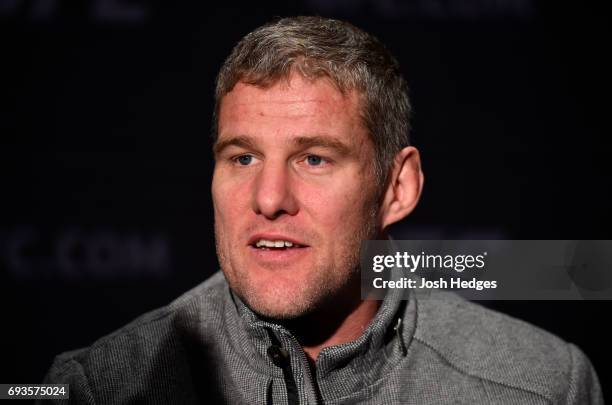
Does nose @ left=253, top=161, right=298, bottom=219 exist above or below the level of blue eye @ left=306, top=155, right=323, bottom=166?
below

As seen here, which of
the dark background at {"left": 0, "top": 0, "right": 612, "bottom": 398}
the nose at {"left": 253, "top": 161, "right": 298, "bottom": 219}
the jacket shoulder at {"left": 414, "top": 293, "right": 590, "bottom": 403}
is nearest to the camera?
the nose at {"left": 253, "top": 161, "right": 298, "bottom": 219}

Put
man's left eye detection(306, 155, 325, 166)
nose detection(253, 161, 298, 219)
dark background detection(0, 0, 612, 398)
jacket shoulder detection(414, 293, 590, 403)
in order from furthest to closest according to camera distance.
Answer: dark background detection(0, 0, 612, 398) → jacket shoulder detection(414, 293, 590, 403) → man's left eye detection(306, 155, 325, 166) → nose detection(253, 161, 298, 219)

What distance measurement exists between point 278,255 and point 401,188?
1.78ft

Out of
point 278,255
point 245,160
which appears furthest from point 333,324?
point 245,160

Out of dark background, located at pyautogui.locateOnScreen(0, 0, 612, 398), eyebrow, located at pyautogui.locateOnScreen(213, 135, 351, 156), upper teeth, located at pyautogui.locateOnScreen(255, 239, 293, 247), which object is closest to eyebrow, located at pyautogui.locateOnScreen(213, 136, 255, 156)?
eyebrow, located at pyautogui.locateOnScreen(213, 135, 351, 156)

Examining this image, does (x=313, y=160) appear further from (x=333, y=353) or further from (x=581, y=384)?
(x=581, y=384)

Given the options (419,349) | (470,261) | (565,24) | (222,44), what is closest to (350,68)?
(419,349)

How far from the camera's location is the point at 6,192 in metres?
2.93

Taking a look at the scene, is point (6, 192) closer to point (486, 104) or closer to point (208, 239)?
point (208, 239)

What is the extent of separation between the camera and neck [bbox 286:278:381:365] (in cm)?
193

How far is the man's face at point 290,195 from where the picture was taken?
5.83ft

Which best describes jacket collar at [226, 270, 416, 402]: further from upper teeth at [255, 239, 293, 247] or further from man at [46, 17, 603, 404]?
upper teeth at [255, 239, 293, 247]

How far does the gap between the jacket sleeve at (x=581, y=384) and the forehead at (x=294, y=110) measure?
3.34ft

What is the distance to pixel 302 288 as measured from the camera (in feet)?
5.88
